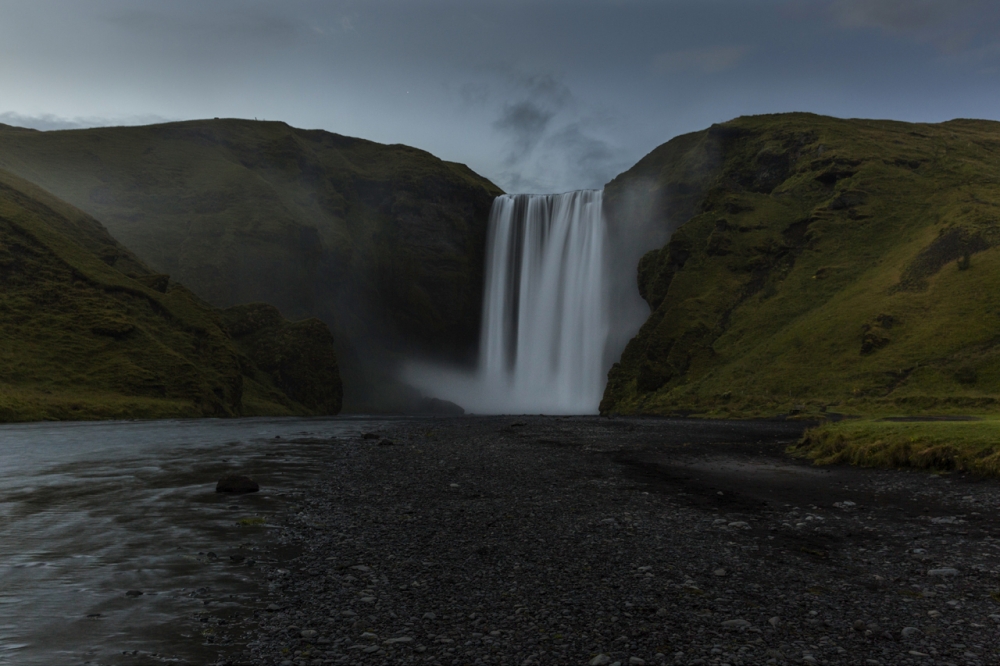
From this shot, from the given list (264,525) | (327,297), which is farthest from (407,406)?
(264,525)

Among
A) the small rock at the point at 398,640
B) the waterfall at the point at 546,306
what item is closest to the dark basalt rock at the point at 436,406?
the waterfall at the point at 546,306

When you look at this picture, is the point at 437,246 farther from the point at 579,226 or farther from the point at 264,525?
the point at 264,525

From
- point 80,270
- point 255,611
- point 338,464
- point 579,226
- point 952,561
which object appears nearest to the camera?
point 255,611

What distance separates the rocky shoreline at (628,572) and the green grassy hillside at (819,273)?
42026mm

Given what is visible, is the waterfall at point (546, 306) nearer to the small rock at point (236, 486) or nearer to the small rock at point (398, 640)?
the small rock at point (236, 486)

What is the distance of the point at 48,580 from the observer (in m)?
9.73

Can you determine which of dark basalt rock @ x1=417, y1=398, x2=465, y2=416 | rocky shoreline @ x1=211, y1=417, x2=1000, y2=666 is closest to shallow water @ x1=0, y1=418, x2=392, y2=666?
rocky shoreline @ x1=211, y1=417, x2=1000, y2=666

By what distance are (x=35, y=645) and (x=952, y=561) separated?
1403 centimetres

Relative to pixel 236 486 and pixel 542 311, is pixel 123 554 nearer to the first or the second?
pixel 236 486

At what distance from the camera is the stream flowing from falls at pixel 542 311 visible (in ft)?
371

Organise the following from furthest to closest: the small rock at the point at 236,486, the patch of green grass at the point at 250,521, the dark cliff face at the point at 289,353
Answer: the dark cliff face at the point at 289,353 → the small rock at the point at 236,486 → the patch of green grass at the point at 250,521

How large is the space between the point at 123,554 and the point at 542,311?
357 ft

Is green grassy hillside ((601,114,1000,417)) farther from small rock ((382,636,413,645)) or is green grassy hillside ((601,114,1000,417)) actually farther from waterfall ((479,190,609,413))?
small rock ((382,636,413,645))

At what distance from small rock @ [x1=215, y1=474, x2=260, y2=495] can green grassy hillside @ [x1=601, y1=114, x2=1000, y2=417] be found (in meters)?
50.9
